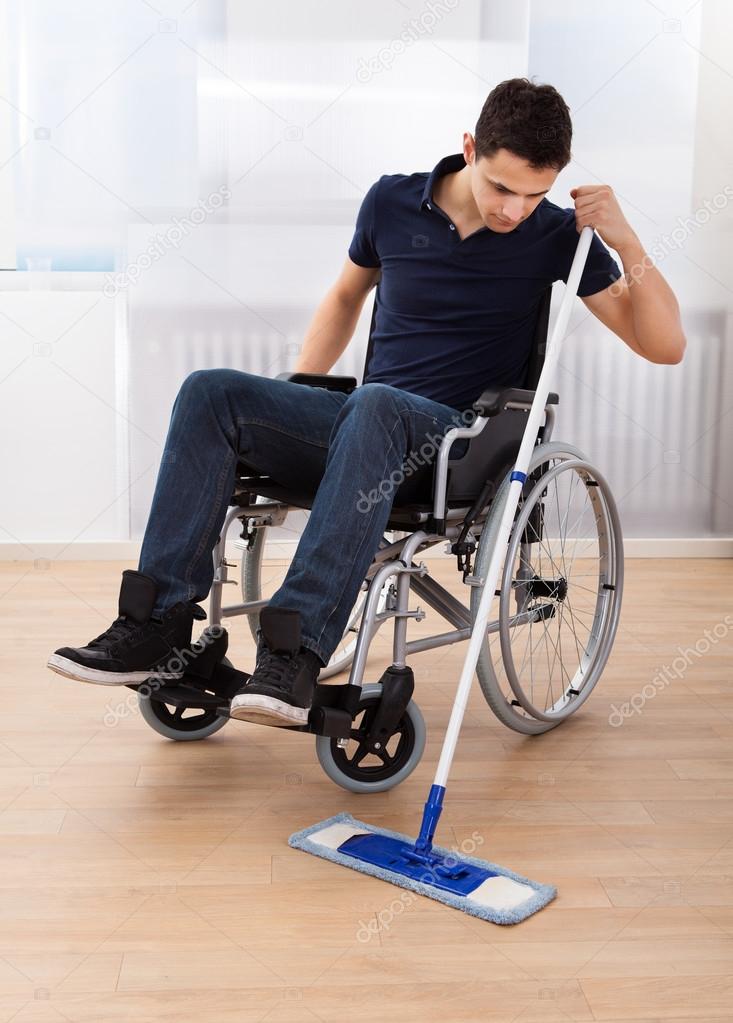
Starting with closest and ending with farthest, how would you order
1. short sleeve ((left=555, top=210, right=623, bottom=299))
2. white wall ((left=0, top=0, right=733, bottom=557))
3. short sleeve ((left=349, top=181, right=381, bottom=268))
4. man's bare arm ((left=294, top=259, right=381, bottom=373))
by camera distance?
short sleeve ((left=555, top=210, right=623, bottom=299))
short sleeve ((left=349, top=181, right=381, bottom=268))
man's bare arm ((left=294, top=259, right=381, bottom=373))
white wall ((left=0, top=0, right=733, bottom=557))

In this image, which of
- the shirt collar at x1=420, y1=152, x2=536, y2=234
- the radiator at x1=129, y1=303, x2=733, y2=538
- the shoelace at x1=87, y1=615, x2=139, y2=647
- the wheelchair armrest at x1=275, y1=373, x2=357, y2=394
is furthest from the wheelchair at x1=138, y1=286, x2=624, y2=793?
the radiator at x1=129, y1=303, x2=733, y2=538

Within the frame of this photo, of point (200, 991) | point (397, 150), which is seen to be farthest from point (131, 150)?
point (200, 991)

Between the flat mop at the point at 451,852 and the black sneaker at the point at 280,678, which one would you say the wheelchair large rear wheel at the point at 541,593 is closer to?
the flat mop at the point at 451,852

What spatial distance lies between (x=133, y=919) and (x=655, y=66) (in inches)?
109

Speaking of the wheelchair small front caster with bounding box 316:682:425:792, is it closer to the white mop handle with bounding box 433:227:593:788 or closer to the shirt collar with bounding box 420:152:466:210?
the white mop handle with bounding box 433:227:593:788

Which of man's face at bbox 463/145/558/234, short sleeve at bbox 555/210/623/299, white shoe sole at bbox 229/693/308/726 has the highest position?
man's face at bbox 463/145/558/234

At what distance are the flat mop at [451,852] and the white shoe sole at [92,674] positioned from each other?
0.29m

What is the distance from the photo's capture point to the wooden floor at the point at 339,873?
110 centimetres

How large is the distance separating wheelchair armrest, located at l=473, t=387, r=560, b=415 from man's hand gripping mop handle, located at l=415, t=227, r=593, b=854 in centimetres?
5

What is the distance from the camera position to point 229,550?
3.21m

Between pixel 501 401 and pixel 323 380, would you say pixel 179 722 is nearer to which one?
pixel 323 380

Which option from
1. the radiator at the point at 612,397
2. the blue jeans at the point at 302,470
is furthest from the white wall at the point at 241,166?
the blue jeans at the point at 302,470

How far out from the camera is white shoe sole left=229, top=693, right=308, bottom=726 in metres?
1.29

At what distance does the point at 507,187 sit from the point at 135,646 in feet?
2.67
